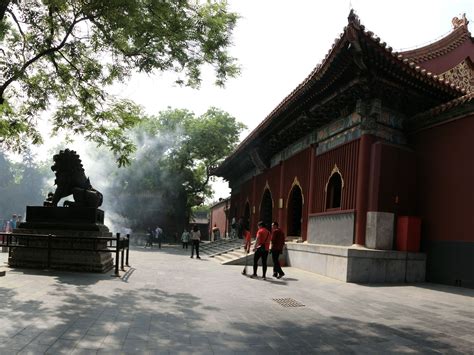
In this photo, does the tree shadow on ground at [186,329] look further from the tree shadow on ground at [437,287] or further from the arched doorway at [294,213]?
the arched doorway at [294,213]

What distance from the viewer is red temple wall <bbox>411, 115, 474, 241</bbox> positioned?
962 cm

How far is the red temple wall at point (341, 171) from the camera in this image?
11031mm

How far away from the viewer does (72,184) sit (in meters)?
10.6

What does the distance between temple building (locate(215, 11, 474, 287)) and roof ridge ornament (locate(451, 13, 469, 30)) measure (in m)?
1.31

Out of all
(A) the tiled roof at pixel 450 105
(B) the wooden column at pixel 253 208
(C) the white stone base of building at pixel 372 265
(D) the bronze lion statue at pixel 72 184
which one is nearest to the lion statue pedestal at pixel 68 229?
(D) the bronze lion statue at pixel 72 184

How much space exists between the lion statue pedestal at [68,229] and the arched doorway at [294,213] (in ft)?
22.5

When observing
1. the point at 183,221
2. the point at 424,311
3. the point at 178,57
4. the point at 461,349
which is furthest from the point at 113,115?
the point at 183,221

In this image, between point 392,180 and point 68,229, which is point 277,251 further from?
point 68,229

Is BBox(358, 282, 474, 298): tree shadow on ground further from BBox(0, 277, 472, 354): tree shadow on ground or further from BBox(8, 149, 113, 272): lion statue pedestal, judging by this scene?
BBox(8, 149, 113, 272): lion statue pedestal

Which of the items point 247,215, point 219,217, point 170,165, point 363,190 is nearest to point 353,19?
point 363,190

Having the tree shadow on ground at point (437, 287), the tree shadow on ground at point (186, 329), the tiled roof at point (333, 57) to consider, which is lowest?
the tree shadow on ground at point (437, 287)

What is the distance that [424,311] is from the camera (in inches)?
256

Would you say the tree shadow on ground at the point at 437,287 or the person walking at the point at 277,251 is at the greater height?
the person walking at the point at 277,251

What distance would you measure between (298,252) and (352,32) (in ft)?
22.6
